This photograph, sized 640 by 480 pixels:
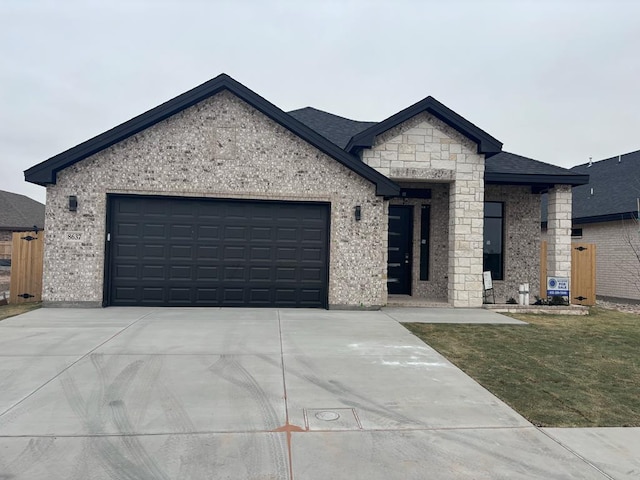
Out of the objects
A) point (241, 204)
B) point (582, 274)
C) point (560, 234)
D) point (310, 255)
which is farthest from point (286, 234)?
point (582, 274)

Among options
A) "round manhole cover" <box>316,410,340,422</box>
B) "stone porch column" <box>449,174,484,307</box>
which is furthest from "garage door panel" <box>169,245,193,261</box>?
"round manhole cover" <box>316,410,340,422</box>

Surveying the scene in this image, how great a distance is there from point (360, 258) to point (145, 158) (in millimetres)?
6093

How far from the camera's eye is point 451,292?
12125 millimetres

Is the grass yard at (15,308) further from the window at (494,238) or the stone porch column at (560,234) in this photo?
the stone porch column at (560,234)

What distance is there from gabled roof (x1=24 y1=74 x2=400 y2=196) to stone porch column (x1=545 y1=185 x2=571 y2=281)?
537 cm

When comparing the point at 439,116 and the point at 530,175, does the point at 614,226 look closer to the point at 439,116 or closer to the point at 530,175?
the point at 530,175

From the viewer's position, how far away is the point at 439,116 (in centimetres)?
1188

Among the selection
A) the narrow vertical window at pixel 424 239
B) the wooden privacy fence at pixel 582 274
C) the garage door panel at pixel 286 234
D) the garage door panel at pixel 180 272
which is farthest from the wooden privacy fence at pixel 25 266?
the wooden privacy fence at pixel 582 274

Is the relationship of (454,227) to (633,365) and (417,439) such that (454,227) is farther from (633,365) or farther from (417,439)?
(417,439)

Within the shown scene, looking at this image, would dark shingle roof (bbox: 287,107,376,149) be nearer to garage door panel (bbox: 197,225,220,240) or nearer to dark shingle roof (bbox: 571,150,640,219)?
garage door panel (bbox: 197,225,220,240)

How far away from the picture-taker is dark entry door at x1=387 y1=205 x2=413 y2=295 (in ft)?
45.0

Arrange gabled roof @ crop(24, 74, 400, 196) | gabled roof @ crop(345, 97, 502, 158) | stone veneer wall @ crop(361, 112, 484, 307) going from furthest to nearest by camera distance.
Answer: stone veneer wall @ crop(361, 112, 484, 307)
gabled roof @ crop(345, 97, 502, 158)
gabled roof @ crop(24, 74, 400, 196)

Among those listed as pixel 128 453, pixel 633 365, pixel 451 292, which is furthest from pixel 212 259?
pixel 633 365

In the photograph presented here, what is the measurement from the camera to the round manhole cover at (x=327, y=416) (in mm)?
4183
